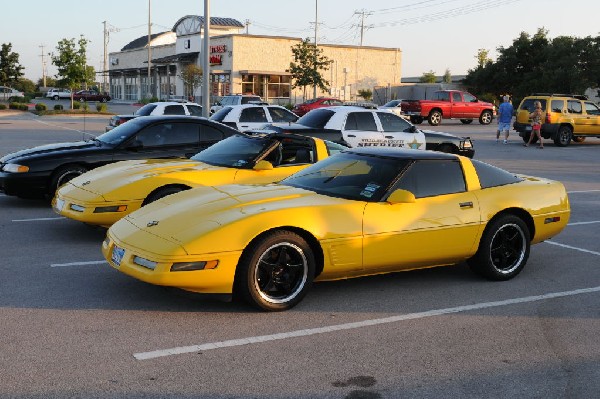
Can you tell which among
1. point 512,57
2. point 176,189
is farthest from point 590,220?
point 512,57

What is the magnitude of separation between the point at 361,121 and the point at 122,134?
19.6 feet

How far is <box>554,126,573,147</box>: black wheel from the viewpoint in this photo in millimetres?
26844

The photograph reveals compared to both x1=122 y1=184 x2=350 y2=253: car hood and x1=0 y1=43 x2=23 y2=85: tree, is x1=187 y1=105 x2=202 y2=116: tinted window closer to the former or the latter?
x1=122 y1=184 x2=350 y2=253: car hood

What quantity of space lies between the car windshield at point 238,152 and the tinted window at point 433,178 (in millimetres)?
2731

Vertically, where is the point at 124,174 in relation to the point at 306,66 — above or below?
below

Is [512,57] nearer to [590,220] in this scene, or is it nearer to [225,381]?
[590,220]

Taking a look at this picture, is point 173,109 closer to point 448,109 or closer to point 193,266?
point 193,266

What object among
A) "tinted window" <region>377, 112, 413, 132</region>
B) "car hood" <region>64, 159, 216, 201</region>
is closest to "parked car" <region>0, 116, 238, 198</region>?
"car hood" <region>64, 159, 216, 201</region>

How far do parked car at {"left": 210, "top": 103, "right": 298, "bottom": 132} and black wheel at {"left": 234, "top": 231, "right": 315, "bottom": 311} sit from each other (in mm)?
13987

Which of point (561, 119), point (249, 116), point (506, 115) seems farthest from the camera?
point (506, 115)

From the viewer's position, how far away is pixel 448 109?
41.0 meters

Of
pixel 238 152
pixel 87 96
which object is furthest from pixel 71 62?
pixel 238 152

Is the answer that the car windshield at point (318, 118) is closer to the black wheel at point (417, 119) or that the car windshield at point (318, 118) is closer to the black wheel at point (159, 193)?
the black wheel at point (159, 193)

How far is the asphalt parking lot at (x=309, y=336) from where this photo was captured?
4.47 meters
